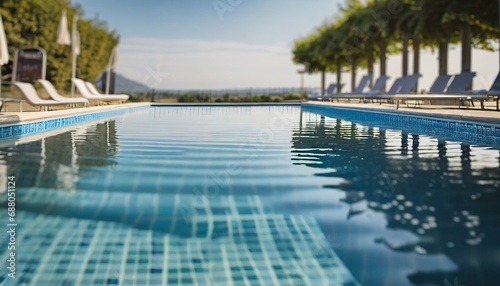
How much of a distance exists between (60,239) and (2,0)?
21.9 meters

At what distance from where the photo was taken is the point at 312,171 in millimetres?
4238

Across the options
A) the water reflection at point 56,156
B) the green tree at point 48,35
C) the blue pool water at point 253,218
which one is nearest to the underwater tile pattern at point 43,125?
the water reflection at point 56,156

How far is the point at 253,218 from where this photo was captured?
290 centimetres

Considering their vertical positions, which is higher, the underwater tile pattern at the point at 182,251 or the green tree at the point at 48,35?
the green tree at the point at 48,35

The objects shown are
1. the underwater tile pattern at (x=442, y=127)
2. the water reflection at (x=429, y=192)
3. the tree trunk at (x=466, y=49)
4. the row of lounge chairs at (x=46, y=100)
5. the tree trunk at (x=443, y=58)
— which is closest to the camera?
the water reflection at (x=429, y=192)

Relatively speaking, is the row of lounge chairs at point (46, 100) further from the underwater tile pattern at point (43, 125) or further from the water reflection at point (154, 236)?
the water reflection at point (154, 236)

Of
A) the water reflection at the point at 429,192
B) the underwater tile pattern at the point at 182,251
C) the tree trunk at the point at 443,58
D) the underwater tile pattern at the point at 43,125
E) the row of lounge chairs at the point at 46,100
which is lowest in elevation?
the underwater tile pattern at the point at 182,251

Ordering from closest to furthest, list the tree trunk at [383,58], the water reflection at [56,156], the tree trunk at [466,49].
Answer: the water reflection at [56,156] → the tree trunk at [466,49] → the tree trunk at [383,58]

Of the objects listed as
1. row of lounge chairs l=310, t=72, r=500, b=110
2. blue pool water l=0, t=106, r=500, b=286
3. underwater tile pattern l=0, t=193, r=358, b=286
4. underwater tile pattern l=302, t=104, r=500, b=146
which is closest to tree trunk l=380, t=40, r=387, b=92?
row of lounge chairs l=310, t=72, r=500, b=110

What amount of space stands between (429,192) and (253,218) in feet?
4.35

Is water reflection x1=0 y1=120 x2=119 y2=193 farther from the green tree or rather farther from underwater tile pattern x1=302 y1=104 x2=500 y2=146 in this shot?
the green tree

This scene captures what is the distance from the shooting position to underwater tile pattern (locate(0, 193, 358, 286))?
84.6 inches

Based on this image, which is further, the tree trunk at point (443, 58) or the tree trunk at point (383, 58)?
the tree trunk at point (383, 58)

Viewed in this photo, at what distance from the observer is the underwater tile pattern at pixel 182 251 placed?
2148mm
